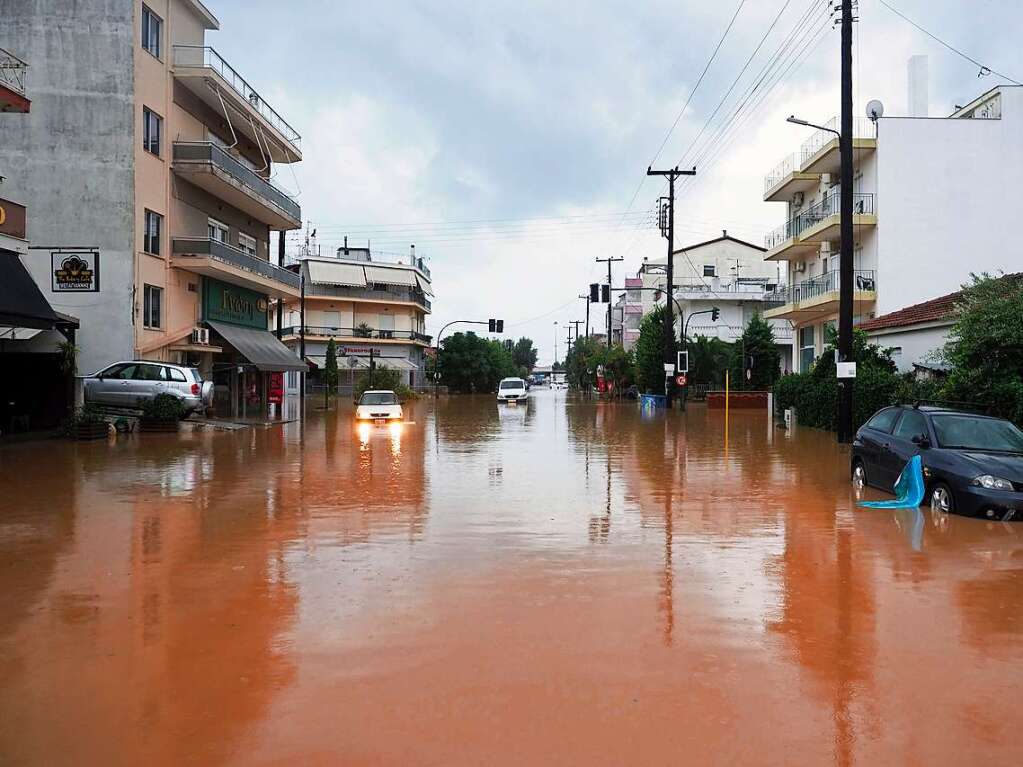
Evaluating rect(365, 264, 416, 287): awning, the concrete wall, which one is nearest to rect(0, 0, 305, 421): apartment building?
the concrete wall

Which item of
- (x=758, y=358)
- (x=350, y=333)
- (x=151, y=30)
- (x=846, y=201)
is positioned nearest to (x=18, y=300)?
(x=151, y=30)

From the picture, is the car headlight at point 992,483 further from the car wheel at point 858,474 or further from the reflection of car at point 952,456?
the car wheel at point 858,474

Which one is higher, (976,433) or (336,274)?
(336,274)

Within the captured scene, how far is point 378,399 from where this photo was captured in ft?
122

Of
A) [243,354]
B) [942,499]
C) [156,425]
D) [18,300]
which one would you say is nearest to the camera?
[942,499]

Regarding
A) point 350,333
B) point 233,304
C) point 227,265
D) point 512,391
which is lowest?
point 512,391

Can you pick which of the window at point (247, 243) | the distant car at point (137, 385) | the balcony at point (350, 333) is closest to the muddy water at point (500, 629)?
the distant car at point (137, 385)

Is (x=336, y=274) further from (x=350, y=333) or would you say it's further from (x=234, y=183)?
(x=234, y=183)

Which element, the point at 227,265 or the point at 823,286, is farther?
the point at 823,286

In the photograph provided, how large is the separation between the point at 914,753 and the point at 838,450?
1841 cm

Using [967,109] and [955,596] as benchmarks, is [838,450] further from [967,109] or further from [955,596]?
[967,109]

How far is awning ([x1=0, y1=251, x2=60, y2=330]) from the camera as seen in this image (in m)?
19.4

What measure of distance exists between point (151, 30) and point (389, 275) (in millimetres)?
55787

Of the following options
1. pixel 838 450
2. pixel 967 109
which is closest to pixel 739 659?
pixel 838 450
